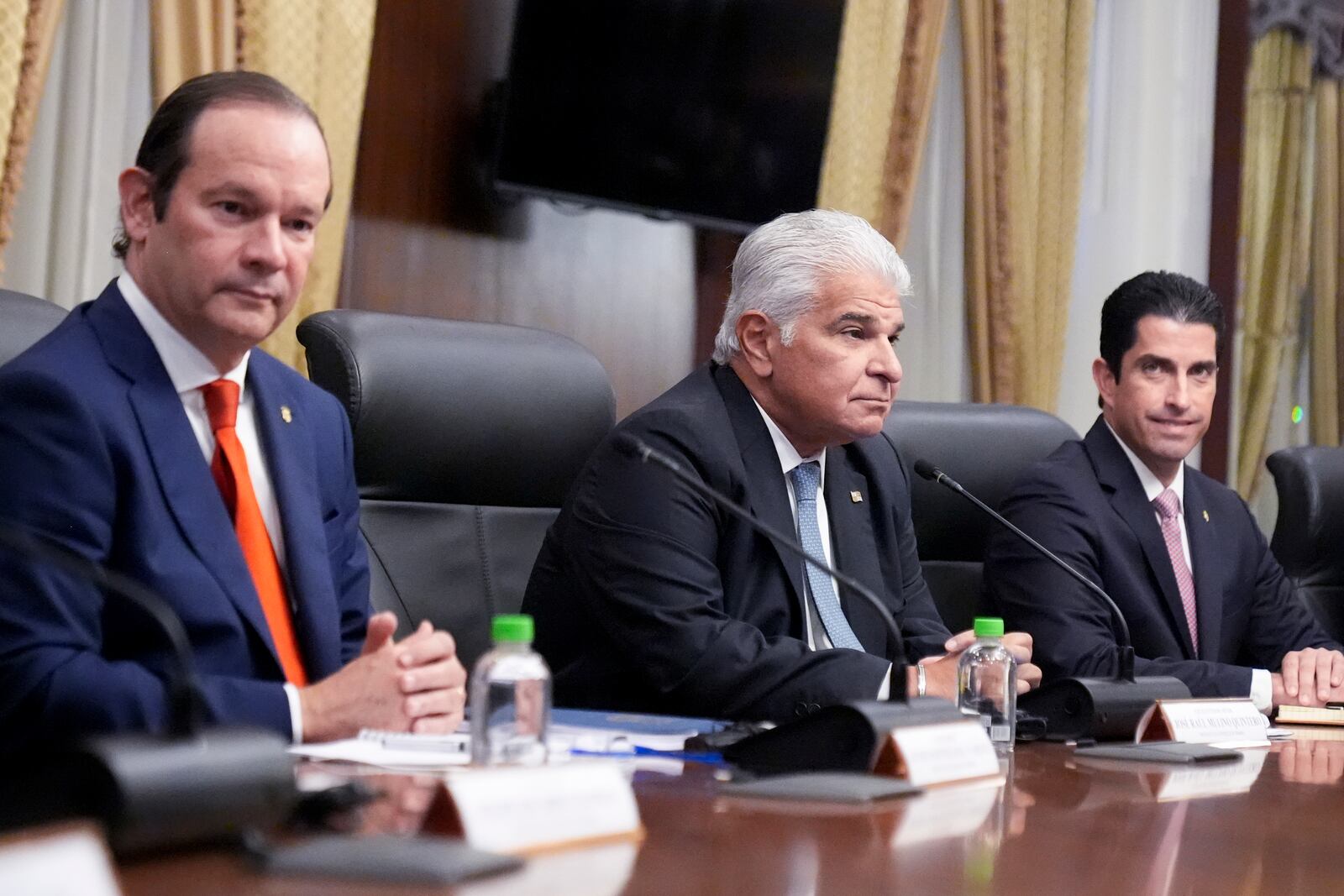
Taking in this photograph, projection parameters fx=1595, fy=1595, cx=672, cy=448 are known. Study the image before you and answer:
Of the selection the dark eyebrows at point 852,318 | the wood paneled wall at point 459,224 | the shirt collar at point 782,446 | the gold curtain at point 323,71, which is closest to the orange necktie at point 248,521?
the shirt collar at point 782,446

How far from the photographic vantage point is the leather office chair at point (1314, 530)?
154 inches

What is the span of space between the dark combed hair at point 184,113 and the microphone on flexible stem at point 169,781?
998 millimetres

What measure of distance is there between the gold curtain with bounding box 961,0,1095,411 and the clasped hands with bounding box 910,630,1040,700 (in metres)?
2.87

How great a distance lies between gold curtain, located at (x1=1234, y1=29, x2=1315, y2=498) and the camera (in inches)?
229

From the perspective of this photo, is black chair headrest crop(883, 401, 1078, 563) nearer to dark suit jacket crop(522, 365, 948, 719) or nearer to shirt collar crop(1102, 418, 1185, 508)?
shirt collar crop(1102, 418, 1185, 508)

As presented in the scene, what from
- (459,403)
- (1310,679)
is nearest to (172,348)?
(459,403)

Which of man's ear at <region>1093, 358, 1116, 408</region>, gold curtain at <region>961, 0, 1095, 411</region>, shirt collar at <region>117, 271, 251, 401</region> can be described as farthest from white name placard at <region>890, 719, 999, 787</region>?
gold curtain at <region>961, 0, 1095, 411</region>

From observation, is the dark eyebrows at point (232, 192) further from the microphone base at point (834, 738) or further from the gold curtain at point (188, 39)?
the gold curtain at point (188, 39)

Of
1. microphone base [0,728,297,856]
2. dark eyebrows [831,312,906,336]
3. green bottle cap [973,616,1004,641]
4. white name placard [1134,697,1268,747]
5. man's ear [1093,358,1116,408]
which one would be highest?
dark eyebrows [831,312,906,336]

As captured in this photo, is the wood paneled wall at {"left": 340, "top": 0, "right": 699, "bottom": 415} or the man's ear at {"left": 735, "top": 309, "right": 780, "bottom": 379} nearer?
the man's ear at {"left": 735, "top": 309, "right": 780, "bottom": 379}

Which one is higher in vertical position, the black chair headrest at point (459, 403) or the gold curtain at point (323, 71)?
the gold curtain at point (323, 71)

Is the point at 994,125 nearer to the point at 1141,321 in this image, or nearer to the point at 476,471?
the point at 1141,321

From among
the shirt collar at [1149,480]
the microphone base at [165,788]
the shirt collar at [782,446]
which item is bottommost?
the microphone base at [165,788]

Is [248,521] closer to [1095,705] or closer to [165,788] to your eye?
[165,788]
